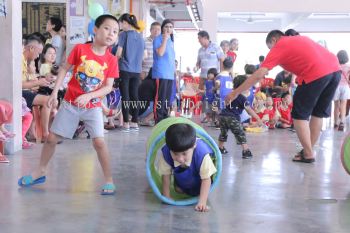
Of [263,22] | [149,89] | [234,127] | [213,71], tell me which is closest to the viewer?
[234,127]

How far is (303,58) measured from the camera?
4344 millimetres

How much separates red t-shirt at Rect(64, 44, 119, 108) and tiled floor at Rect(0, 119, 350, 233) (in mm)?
654

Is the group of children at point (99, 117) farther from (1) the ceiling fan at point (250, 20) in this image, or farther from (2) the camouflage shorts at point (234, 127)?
(1) the ceiling fan at point (250, 20)

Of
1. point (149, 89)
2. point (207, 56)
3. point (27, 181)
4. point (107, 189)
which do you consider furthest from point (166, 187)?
point (207, 56)

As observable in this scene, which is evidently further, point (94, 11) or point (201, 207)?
point (94, 11)

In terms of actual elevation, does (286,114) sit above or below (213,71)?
below

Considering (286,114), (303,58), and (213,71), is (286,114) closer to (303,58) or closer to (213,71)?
(213,71)

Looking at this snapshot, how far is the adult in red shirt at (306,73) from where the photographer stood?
4293 millimetres

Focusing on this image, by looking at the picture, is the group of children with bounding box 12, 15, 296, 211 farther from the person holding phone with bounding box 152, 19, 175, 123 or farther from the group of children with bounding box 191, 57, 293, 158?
the group of children with bounding box 191, 57, 293, 158

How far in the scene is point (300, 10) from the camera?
12.7 meters

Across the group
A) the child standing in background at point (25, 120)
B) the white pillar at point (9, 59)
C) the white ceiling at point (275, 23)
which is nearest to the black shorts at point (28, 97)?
the child standing in background at point (25, 120)

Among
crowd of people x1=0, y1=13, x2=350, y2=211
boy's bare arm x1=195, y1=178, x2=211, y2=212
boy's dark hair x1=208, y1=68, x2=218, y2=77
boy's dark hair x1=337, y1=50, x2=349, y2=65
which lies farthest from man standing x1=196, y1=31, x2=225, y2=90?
boy's bare arm x1=195, y1=178, x2=211, y2=212

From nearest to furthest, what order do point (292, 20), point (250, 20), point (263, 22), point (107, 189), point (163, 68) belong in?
point (107, 189) → point (163, 68) → point (292, 20) → point (250, 20) → point (263, 22)

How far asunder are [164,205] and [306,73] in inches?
83.9
